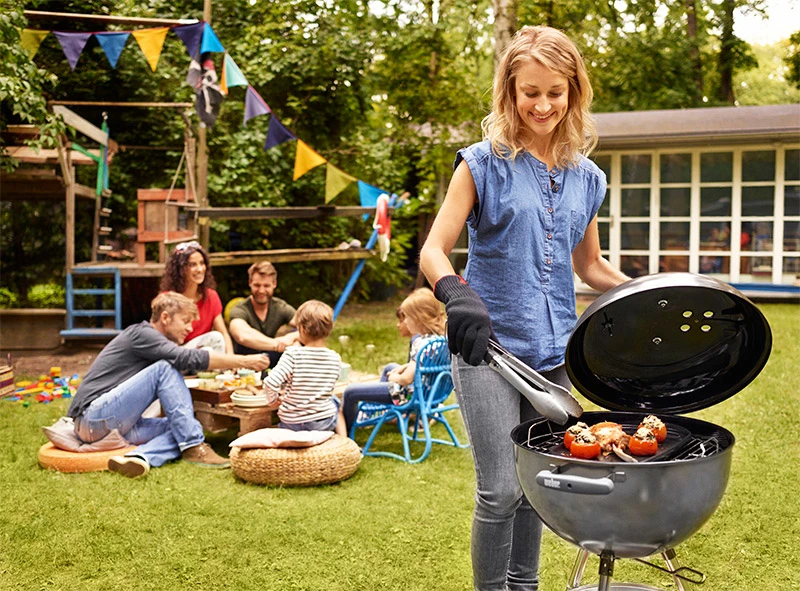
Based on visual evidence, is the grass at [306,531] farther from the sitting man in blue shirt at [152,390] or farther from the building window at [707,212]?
the building window at [707,212]

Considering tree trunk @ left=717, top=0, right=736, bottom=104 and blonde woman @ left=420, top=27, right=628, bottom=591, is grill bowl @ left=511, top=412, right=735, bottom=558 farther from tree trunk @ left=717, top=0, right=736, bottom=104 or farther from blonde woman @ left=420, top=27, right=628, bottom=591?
tree trunk @ left=717, top=0, right=736, bottom=104

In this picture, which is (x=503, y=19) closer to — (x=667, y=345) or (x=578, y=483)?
(x=667, y=345)

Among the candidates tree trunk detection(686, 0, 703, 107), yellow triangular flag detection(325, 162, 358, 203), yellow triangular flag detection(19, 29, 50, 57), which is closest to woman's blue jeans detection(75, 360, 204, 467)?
yellow triangular flag detection(325, 162, 358, 203)

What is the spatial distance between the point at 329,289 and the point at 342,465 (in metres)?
8.70

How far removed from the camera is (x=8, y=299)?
41.1ft

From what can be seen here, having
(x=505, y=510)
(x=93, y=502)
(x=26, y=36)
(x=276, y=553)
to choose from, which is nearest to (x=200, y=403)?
(x=93, y=502)

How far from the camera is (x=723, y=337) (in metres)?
2.13

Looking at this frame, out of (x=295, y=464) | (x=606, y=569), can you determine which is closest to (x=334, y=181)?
(x=295, y=464)

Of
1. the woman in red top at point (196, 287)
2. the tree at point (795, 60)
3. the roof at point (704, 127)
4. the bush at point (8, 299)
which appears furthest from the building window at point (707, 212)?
the bush at point (8, 299)

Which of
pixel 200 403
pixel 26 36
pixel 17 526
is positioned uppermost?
pixel 26 36

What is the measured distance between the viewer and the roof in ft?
40.2

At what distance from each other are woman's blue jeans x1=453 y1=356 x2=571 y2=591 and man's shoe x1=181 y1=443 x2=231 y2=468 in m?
2.68

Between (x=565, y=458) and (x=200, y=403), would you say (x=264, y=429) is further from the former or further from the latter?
(x=565, y=458)

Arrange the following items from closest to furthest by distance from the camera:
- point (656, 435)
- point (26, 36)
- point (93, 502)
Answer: point (656, 435) < point (93, 502) < point (26, 36)
